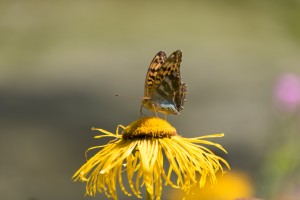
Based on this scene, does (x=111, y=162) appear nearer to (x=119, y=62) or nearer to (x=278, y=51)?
(x=119, y=62)

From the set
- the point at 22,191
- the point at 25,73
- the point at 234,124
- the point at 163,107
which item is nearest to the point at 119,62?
the point at 25,73

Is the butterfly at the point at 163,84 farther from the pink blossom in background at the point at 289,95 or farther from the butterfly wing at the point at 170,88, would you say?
the pink blossom in background at the point at 289,95

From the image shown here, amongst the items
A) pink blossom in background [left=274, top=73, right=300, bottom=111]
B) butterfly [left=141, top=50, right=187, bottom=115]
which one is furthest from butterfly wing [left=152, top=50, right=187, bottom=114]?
pink blossom in background [left=274, top=73, right=300, bottom=111]

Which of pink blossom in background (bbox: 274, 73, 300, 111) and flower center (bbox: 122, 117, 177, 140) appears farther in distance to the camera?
pink blossom in background (bbox: 274, 73, 300, 111)

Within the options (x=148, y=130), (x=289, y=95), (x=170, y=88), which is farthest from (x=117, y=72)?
(x=148, y=130)

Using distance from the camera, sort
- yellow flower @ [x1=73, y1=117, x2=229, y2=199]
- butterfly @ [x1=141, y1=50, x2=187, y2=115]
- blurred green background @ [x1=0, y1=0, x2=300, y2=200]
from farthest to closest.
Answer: blurred green background @ [x1=0, y1=0, x2=300, y2=200] → butterfly @ [x1=141, y1=50, x2=187, y2=115] → yellow flower @ [x1=73, y1=117, x2=229, y2=199]

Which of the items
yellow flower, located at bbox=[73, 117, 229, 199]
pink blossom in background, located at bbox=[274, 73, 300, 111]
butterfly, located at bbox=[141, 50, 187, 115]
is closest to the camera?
yellow flower, located at bbox=[73, 117, 229, 199]

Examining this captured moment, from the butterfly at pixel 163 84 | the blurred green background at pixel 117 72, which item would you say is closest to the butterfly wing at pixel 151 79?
the butterfly at pixel 163 84

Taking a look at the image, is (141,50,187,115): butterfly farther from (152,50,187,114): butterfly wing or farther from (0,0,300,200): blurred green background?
(0,0,300,200): blurred green background
